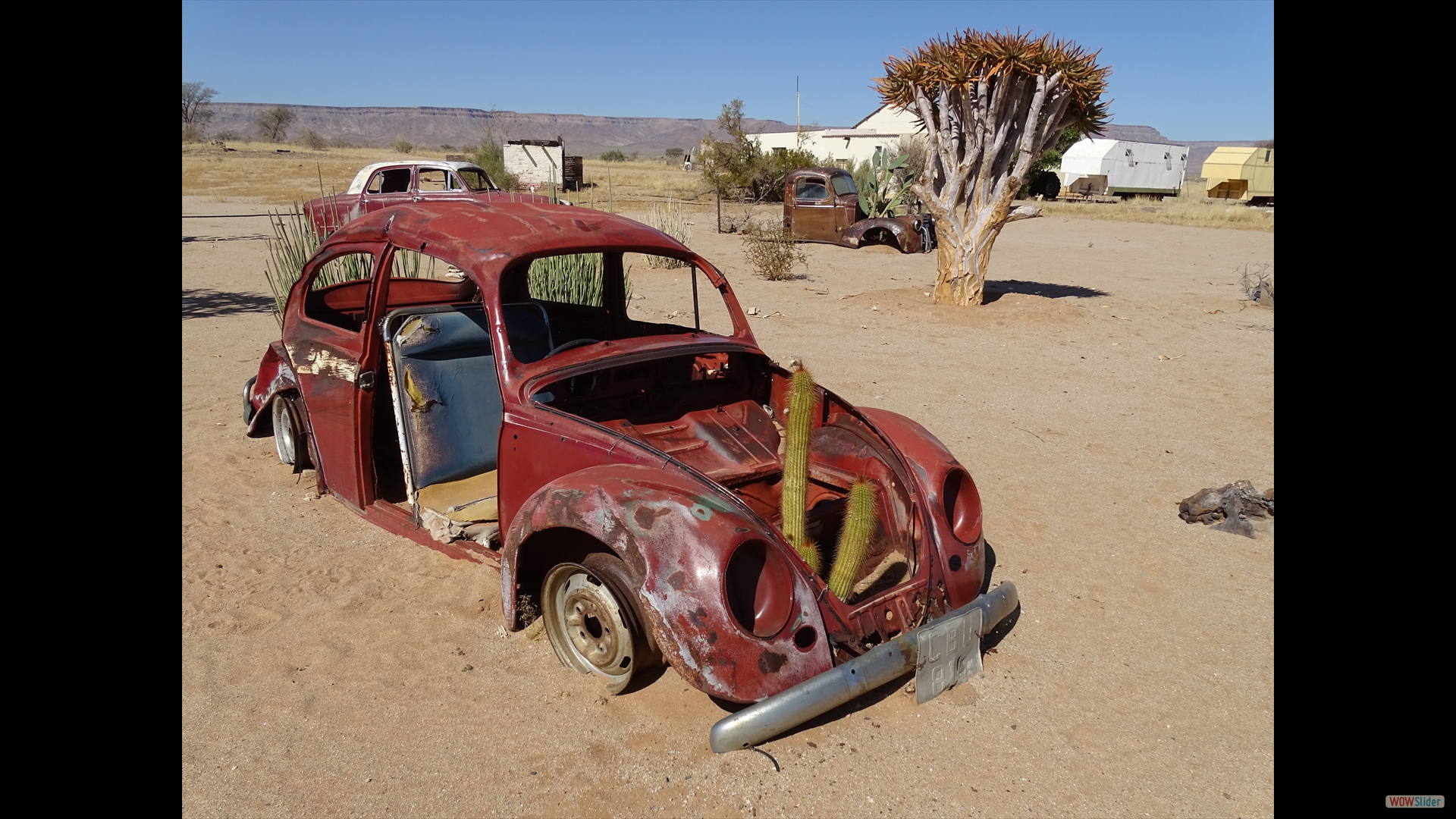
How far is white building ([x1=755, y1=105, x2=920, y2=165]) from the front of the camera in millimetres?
41516

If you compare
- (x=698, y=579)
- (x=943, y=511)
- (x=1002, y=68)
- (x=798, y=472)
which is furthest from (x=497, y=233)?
(x=1002, y=68)

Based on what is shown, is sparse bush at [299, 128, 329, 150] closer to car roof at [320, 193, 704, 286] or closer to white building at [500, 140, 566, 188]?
white building at [500, 140, 566, 188]

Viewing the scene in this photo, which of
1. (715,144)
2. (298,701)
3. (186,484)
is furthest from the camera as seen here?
(715,144)

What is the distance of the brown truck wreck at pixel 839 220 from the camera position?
17984 mm

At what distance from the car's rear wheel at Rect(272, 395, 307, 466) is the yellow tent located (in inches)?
1468

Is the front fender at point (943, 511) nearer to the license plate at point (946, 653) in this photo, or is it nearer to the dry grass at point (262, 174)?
the license plate at point (946, 653)

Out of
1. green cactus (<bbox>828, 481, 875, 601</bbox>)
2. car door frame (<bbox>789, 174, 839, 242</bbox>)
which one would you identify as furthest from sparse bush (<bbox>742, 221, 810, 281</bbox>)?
green cactus (<bbox>828, 481, 875, 601</bbox>)

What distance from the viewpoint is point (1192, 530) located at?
15.6 feet

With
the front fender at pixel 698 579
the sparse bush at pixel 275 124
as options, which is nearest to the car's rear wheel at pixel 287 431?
the front fender at pixel 698 579

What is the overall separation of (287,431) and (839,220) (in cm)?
1472
